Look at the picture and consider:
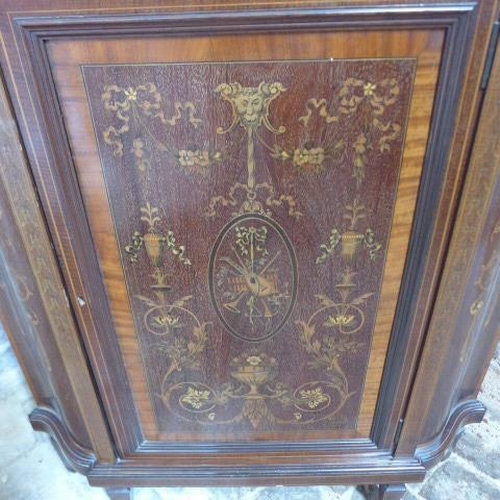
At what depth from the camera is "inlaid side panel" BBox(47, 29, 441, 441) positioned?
0.62m

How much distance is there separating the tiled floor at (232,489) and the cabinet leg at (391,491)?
0.08 meters

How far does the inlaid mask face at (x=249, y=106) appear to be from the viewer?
625 mm

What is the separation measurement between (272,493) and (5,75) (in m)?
0.96

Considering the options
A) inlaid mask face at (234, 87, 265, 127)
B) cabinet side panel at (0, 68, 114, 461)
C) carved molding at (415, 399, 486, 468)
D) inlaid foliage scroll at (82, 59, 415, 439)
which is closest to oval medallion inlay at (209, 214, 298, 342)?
inlaid foliage scroll at (82, 59, 415, 439)

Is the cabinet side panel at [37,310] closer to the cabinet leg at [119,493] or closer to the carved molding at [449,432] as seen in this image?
the cabinet leg at [119,493]

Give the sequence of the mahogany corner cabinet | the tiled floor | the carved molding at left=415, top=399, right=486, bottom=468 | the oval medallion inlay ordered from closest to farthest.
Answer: the mahogany corner cabinet
the oval medallion inlay
the carved molding at left=415, top=399, right=486, bottom=468
the tiled floor

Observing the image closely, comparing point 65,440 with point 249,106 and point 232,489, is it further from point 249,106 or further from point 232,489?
point 249,106

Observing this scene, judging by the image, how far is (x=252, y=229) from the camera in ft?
2.40

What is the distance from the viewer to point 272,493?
3.69ft

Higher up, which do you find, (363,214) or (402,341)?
(363,214)

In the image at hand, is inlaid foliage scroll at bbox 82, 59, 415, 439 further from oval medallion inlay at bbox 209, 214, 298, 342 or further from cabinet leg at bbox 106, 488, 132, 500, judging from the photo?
cabinet leg at bbox 106, 488, 132, 500

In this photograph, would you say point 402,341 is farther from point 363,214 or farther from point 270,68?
point 270,68

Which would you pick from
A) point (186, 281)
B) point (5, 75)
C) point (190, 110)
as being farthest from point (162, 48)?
point (186, 281)

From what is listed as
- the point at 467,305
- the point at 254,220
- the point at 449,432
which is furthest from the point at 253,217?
the point at 449,432
